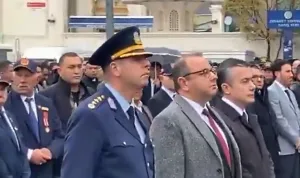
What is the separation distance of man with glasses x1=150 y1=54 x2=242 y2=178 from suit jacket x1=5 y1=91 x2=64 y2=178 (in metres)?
3.02

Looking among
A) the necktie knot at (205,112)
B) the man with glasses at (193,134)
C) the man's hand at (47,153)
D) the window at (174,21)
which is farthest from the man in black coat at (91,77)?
the window at (174,21)

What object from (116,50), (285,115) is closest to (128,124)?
(116,50)

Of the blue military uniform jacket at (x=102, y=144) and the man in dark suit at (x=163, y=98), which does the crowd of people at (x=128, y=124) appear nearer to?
the blue military uniform jacket at (x=102, y=144)

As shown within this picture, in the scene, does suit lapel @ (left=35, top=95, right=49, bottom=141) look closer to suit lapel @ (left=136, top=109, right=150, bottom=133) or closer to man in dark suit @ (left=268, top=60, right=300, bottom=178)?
man in dark suit @ (left=268, top=60, right=300, bottom=178)

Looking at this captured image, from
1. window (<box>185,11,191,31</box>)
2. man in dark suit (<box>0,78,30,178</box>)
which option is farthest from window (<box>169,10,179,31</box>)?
man in dark suit (<box>0,78,30,178</box>)

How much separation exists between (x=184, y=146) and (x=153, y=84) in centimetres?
791

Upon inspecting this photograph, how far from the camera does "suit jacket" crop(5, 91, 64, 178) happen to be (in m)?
9.18

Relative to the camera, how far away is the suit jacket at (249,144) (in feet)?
24.1

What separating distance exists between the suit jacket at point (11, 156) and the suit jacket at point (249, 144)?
78.8 inches

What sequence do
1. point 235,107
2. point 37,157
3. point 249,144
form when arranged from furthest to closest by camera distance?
point 37,157 < point 235,107 < point 249,144

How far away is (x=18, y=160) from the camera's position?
843 centimetres

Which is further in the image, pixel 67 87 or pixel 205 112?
pixel 67 87

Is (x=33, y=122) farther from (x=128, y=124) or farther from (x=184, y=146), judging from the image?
(x=128, y=124)

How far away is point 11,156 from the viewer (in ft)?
27.5
